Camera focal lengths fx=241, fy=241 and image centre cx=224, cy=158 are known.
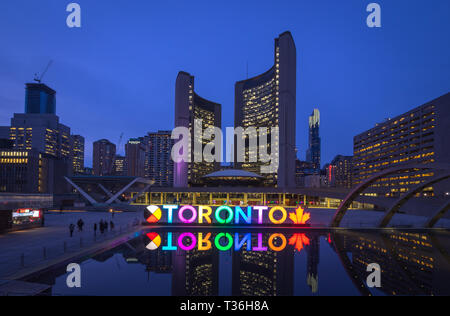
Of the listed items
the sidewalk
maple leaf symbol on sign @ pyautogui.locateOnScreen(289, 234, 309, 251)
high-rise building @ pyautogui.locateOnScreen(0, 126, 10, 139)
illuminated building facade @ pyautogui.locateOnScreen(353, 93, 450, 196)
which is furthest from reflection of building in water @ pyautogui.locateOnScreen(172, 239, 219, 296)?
high-rise building @ pyautogui.locateOnScreen(0, 126, 10, 139)

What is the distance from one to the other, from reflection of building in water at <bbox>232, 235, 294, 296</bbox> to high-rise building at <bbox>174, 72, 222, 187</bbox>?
93.8 metres

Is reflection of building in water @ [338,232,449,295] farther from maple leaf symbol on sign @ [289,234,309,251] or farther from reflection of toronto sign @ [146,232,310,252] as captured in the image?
reflection of toronto sign @ [146,232,310,252]

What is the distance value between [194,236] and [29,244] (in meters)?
14.0

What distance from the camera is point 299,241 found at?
23172 mm

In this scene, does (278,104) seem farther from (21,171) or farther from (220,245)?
(21,171)

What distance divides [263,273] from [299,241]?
364 inches

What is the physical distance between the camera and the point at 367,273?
48.8ft

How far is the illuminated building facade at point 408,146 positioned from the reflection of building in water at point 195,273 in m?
89.0

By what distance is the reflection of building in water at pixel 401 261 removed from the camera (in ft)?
42.0

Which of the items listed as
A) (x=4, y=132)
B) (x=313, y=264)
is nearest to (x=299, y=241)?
(x=313, y=264)
